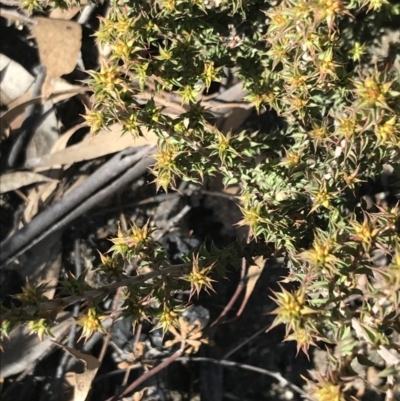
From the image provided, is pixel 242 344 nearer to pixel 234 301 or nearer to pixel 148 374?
pixel 234 301

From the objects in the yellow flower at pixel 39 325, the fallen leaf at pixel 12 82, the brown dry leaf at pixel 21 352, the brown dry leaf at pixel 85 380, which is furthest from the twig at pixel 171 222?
the yellow flower at pixel 39 325

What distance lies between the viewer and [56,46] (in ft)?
7.52

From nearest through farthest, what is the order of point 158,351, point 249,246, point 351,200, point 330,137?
point 330,137 < point 249,246 < point 351,200 < point 158,351

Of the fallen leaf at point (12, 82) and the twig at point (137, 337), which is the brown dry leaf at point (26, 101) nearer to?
the fallen leaf at point (12, 82)

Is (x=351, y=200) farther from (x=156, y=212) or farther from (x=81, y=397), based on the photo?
(x=81, y=397)

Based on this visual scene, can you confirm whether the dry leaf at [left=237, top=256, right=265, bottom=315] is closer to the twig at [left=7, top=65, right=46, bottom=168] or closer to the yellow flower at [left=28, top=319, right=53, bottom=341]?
the yellow flower at [left=28, top=319, right=53, bottom=341]

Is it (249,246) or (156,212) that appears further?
(156,212)

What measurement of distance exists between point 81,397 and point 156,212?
0.85 metres

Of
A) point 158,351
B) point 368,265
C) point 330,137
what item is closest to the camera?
point 368,265

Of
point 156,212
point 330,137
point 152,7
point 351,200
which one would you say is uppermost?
point 152,7

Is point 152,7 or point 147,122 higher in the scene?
point 152,7

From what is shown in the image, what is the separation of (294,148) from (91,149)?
0.97m

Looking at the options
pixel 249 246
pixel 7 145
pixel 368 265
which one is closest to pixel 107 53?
pixel 7 145

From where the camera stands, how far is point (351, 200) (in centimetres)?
187
